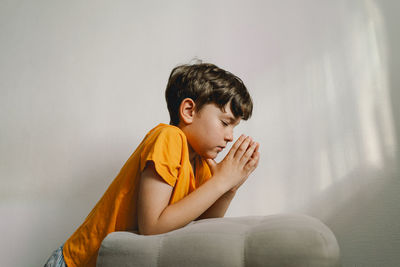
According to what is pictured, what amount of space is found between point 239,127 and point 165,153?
0.57m

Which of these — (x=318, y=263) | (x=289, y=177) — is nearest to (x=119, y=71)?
(x=289, y=177)

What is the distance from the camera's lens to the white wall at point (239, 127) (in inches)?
40.9

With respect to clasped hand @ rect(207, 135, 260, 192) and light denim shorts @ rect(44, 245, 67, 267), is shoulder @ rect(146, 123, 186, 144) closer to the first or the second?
clasped hand @ rect(207, 135, 260, 192)

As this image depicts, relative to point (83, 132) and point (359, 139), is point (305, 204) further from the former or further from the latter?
point (83, 132)

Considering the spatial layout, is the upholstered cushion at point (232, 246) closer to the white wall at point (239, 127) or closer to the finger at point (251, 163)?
the finger at point (251, 163)

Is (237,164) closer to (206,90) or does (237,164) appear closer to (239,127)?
(206,90)

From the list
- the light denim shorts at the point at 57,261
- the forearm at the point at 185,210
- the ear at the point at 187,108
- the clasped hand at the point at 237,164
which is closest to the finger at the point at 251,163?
the clasped hand at the point at 237,164

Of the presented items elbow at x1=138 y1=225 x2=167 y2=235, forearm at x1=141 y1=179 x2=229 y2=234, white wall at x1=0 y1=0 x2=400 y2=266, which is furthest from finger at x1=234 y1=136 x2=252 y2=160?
white wall at x1=0 y1=0 x2=400 y2=266

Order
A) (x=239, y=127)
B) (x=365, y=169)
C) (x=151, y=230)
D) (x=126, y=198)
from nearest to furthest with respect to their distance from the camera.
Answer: (x=151, y=230), (x=126, y=198), (x=365, y=169), (x=239, y=127)

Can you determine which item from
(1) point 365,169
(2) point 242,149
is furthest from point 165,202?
(1) point 365,169

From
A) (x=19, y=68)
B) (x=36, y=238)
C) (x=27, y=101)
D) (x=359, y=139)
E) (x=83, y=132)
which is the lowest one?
(x=36, y=238)

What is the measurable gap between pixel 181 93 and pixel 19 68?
2.93ft

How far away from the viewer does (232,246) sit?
0.42 metres

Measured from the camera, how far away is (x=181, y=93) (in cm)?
89
